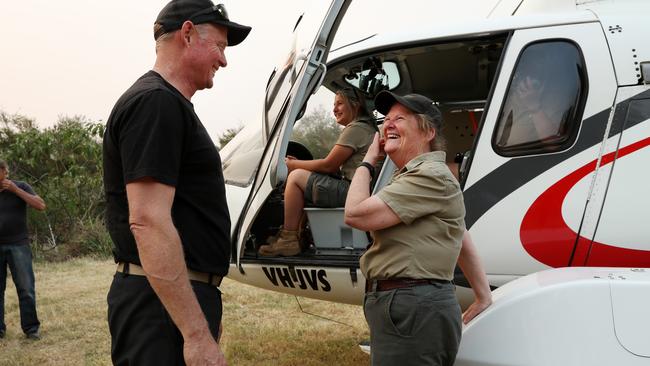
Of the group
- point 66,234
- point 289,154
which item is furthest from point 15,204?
point 66,234

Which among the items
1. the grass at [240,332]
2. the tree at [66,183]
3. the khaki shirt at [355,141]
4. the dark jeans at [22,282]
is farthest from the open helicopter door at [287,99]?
the tree at [66,183]

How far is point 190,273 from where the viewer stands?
6.49 feet

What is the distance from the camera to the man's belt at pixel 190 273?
75.9 inches

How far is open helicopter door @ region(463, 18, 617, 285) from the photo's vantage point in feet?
Answer: 11.1

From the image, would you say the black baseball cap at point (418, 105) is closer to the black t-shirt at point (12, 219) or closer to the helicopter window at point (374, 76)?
the helicopter window at point (374, 76)

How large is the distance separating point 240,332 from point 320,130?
2.67 meters

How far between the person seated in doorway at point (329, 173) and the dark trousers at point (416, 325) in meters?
1.93

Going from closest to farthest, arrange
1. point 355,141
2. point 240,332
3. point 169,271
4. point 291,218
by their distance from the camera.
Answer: point 169,271 → point 291,218 → point 355,141 → point 240,332

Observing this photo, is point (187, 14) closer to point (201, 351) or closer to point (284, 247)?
point (201, 351)

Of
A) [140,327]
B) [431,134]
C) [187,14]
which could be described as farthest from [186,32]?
[431,134]

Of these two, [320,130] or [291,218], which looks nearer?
[291,218]

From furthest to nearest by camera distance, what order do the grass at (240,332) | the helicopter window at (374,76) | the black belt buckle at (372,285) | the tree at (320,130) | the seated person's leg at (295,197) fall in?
the grass at (240,332) → the helicopter window at (374,76) → the tree at (320,130) → the seated person's leg at (295,197) → the black belt buckle at (372,285)

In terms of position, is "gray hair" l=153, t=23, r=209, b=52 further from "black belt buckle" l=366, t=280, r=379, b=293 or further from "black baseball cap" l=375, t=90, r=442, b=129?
"black belt buckle" l=366, t=280, r=379, b=293

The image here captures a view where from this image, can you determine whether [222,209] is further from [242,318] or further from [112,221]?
[242,318]
